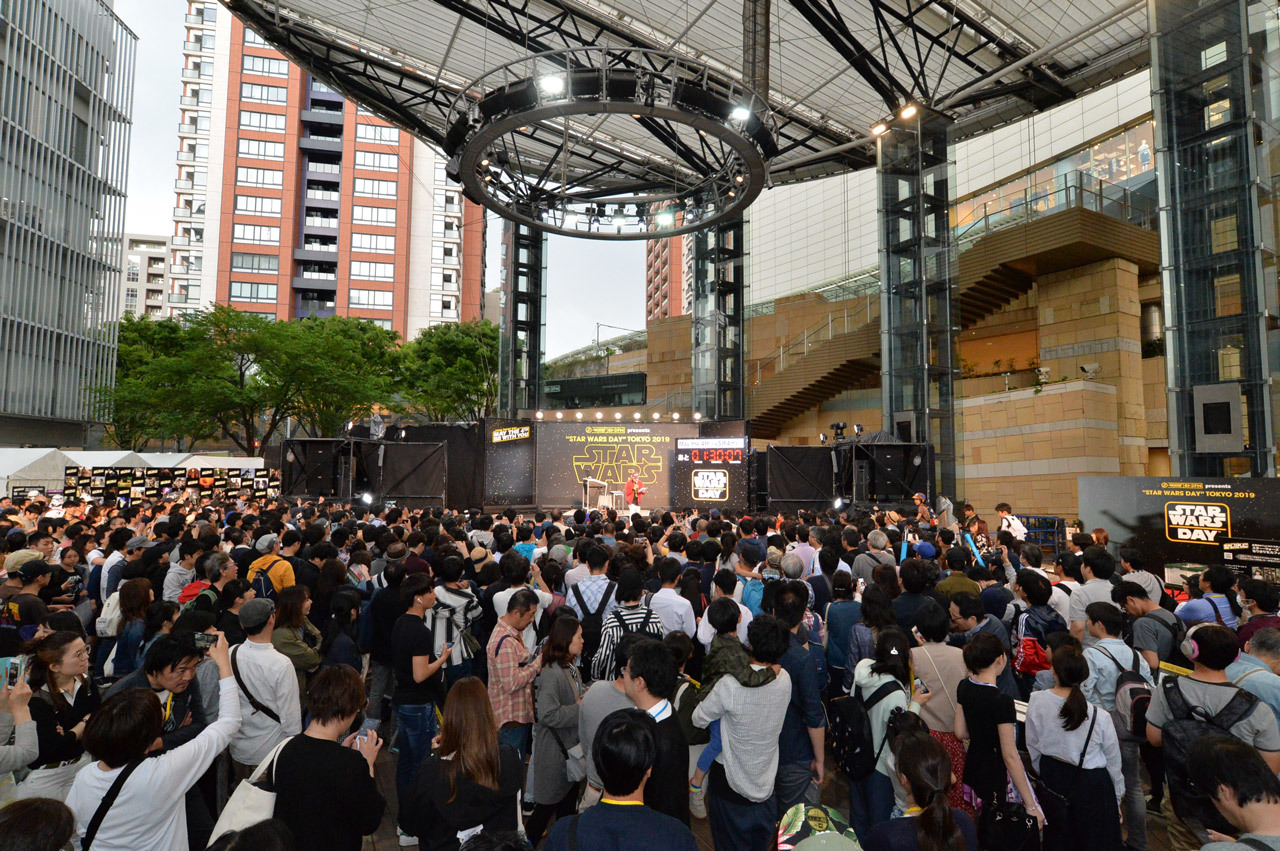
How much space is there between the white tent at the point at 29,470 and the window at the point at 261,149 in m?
45.7

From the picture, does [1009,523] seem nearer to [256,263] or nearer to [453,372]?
[453,372]

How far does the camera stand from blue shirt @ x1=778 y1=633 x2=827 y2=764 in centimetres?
374

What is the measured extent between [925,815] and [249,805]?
238 cm

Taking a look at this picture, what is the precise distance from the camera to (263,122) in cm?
5581

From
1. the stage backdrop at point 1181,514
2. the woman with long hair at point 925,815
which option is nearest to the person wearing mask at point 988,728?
the woman with long hair at point 925,815

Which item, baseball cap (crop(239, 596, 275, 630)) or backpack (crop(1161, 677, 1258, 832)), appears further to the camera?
baseball cap (crop(239, 596, 275, 630))

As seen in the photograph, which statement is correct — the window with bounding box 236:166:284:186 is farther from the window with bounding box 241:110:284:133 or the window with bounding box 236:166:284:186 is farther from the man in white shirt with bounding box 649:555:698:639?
the man in white shirt with bounding box 649:555:698:639

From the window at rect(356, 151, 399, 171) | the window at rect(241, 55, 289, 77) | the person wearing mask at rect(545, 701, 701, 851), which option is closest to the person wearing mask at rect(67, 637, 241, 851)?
the person wearing mask at rect(545, 701, 701, 851)

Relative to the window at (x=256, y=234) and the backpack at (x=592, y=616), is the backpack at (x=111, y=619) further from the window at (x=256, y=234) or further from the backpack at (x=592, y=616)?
the window at (x=256, y=234)

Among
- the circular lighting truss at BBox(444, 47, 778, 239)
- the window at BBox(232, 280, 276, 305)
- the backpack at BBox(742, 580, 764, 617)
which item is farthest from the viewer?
the window at BBox(232, 280, 276, 305)

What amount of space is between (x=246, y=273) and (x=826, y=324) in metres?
47.9

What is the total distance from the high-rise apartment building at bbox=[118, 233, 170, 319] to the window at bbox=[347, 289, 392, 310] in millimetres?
40130

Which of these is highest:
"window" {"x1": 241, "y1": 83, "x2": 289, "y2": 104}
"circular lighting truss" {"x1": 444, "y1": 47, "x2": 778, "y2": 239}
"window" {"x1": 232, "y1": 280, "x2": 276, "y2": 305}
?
"window" {"x1": 241, "y1": 83, "x2": 289, "y2": 104}

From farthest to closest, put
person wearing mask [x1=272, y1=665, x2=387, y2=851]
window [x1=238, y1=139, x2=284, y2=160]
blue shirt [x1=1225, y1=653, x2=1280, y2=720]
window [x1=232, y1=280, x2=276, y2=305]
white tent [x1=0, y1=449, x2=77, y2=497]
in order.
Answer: window [x1=238, y1=139, x2=284, y2=160], window [x1=232, y1=280, x2=276, y2=305], white tent [x1=0, y1=449, x2=77, y2=497], blue shirt [x1=1225, y1=653, x2=1280, y2=720], person wearing mask [x1=272, y1=665, x2=387, y2=851]
